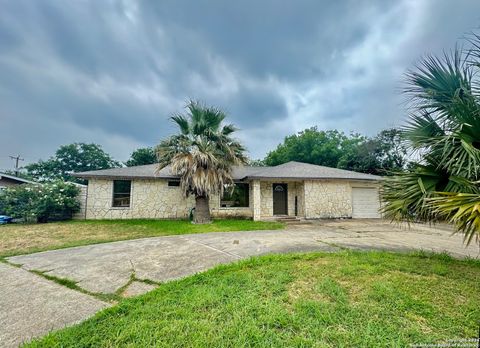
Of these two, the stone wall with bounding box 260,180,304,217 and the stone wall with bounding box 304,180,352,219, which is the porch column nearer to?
the stone wall with bounding box 260,180,304,217

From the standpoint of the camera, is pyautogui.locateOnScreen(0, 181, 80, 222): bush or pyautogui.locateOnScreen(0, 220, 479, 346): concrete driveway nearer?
pyautogui.locateOnScreen(0, 220, 479, 346): concrete driveway

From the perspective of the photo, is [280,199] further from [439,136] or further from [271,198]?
[439,136]

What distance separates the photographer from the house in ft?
39.8

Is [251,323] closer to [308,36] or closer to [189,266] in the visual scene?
[189,266]

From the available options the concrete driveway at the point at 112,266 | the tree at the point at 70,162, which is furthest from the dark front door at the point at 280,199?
the tree at the point at 70,162

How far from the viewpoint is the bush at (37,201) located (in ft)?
35.7

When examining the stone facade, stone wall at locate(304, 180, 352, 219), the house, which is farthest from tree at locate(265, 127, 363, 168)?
stone wall at locate(304, 180, 352, 219)

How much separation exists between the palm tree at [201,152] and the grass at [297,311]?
20.8ft

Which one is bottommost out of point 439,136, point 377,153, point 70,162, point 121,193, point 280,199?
point 280,199

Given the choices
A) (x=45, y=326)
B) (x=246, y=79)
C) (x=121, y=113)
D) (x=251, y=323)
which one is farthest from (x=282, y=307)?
(x=121, y=113)

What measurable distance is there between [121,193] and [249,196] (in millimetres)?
7787

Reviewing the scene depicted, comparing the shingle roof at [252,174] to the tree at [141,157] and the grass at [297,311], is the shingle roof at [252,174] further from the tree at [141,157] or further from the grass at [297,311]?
the tree at [141,157]

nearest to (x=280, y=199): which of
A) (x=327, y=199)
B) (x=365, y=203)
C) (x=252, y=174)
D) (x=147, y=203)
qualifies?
(x=252, y=174)

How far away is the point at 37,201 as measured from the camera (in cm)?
1091
